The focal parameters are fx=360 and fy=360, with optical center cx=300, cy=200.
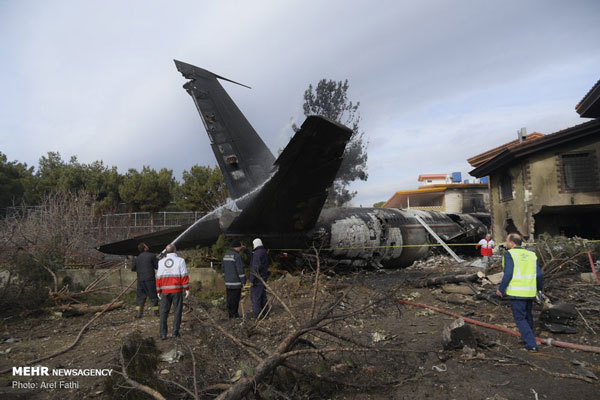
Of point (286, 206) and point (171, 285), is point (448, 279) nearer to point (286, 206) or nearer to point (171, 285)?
point (286, 206)

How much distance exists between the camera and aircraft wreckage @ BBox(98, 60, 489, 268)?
26.1ft

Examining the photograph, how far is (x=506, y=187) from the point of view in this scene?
1823 centimetres

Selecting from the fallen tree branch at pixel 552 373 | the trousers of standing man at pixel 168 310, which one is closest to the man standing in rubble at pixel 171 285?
the trousers of standing man at pixel 168 310

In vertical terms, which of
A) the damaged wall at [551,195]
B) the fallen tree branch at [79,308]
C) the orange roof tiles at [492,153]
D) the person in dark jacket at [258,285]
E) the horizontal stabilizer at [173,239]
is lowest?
the fallen tree branch at [79,308]

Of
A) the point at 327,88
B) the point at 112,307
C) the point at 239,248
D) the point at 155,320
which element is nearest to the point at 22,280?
the point at 112,307

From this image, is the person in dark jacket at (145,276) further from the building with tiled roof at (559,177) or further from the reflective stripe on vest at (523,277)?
the building with tiled roof at (559,177)

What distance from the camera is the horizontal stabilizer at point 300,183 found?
7277mm

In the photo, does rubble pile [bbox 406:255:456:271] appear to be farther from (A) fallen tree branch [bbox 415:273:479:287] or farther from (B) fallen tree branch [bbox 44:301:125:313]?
(B) fallen tree branch [bbox 44:301:125:313]

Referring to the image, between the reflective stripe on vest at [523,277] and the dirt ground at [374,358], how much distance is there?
0.82 m

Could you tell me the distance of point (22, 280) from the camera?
396 inches

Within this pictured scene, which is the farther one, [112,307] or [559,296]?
[112,307]

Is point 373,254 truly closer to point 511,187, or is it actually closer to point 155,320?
point 155,320

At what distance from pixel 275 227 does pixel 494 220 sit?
571 inches

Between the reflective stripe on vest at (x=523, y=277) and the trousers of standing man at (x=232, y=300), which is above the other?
the reflective stripe on vest at (x=523, y=277)
